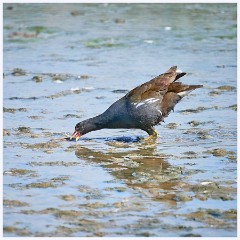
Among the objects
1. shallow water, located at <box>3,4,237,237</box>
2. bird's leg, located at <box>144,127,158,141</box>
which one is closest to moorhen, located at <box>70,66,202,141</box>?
bird's leg, located at <box>144,127,158,141</box>

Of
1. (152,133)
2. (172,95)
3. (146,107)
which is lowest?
(152,133)

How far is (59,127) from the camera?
12234 millimetres

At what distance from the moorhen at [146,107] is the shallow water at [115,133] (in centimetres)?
23

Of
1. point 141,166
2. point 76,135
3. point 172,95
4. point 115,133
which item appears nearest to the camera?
point 141,166

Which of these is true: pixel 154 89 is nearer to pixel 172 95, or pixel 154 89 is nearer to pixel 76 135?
pixel 172 95

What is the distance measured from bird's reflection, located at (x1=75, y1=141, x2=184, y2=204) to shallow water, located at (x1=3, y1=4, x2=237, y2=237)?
0.04 feet

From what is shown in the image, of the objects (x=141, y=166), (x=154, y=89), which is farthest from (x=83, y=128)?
(x=141, y=166)

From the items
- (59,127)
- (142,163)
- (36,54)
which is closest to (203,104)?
(59,127)

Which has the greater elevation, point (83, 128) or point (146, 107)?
point (146, 107)

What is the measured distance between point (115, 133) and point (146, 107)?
2.69ft

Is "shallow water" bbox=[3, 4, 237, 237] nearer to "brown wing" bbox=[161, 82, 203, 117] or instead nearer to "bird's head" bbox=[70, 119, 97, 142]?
"bird's head" bbox=[70, 119, 97, 142]

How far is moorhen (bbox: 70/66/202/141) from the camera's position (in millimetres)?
11703

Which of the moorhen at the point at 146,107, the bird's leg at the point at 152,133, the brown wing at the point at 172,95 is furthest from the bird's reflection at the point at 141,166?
the brown wing at the point at 172,95

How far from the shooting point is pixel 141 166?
33.1 feet
